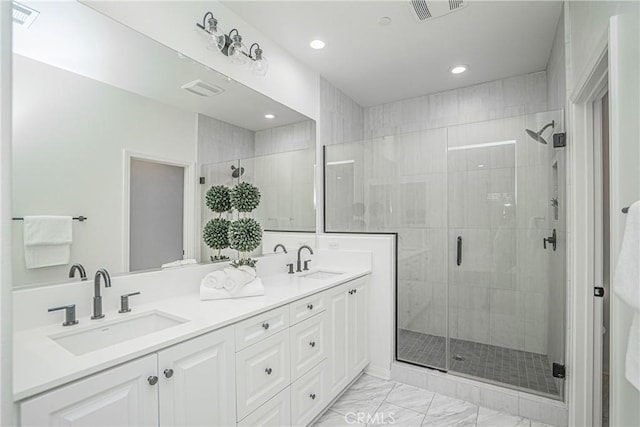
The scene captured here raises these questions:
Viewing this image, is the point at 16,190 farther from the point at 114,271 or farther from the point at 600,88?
the point at 600,88

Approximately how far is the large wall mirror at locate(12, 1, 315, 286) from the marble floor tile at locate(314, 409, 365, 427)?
4.24 ft

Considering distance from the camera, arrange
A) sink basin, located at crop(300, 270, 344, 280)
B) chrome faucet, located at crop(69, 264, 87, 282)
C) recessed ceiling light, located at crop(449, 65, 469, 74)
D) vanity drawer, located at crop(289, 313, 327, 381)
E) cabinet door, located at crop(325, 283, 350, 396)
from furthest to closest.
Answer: recessed ceiling light, located at crop(449, 65, 469, 74)
sink basin, located at crop(300, 270, 344, 280)
cabinet door, located at crop(325, 283, 350, 396)
vanity drawer, located at crop(289, 313, 327, 381)
chrome faucet, located at crop(69, 264, 87, 282)

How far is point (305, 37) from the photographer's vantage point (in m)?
2.49

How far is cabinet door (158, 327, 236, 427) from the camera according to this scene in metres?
1.13

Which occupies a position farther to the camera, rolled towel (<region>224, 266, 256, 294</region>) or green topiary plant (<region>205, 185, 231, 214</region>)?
green topiary plant (<region>205, 185, 231, 214</region>)

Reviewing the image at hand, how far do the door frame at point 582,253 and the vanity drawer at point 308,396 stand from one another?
148cm

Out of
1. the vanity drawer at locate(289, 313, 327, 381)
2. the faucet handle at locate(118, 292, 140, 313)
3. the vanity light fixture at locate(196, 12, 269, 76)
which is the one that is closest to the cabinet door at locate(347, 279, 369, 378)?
the vanity drawer at locate(289, 313, 327, 381)

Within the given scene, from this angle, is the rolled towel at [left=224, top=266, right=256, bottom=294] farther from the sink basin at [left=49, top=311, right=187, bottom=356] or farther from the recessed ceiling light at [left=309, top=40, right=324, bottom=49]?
the recessed ceiling light at [left=309, top=40, right=324, bottom=49]

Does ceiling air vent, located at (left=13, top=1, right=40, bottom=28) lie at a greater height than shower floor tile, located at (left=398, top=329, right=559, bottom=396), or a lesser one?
greater

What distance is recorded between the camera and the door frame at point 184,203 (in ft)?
5.08

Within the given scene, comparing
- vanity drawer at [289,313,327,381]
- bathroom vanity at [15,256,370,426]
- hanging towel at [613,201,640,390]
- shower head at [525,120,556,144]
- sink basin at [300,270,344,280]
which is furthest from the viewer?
A: sink basin at [300,270,344,280]

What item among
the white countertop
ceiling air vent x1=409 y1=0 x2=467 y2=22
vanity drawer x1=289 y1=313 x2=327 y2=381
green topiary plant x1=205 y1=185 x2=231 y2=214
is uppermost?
ceiling air vent x1=409 y1=0 x2=467 y2=22

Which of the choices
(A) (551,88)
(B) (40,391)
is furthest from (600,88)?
(B) (40,391)

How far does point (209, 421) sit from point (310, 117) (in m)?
2.44
